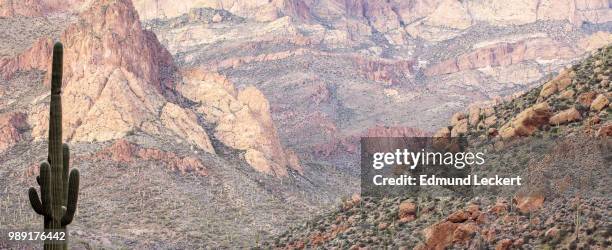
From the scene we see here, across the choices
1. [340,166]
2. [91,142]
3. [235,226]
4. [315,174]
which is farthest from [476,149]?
[340,166]

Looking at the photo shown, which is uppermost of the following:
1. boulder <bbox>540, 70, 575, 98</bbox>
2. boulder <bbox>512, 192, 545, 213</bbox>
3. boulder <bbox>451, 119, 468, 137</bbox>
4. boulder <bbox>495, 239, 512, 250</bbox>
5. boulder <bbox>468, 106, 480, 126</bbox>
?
boulder <bbox>540, 70, 575, 98</bbox>

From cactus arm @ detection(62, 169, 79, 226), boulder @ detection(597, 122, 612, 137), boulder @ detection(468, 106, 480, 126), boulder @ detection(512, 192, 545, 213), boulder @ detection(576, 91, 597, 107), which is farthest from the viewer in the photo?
boulder @ detection(468, 106, 480, 126)

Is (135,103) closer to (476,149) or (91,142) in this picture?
(91,142)

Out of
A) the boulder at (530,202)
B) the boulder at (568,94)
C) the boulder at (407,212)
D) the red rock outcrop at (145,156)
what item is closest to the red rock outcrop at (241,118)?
the red rock outcrop at (145,156)

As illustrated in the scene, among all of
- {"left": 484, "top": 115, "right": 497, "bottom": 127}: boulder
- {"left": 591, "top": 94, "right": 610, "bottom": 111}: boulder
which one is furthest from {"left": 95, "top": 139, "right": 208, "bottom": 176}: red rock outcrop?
{"left": 591, "top": 94, "right": 610, "bottom": 111}: boulder

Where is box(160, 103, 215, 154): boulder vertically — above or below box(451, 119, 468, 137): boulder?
above

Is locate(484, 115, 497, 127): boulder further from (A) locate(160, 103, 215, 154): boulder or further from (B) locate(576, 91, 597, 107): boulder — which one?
(A) locate(160, 103, 215, 154): boulder

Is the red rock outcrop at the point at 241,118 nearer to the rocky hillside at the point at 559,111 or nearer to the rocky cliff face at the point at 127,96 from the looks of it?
the rocky cliff face at the point at 127,96

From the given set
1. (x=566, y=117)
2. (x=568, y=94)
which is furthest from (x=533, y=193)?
(x=568, y=94)

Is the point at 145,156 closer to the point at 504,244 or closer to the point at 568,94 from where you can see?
the point at 568,94

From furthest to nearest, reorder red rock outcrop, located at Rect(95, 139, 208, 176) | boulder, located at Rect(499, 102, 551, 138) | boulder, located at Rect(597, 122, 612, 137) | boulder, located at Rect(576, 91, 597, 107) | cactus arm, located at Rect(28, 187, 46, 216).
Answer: red rock outcrop, located at Rect(95, 139, 208, 176) → boulder, located at Rect(499, 102, 551, 138) → boulder, located at Rect(576, 91, 597, 107) → boulder, located at Rect(597, 122, 612, 137) → cactus arm, located at Rect(28, 187, 46, 216)
